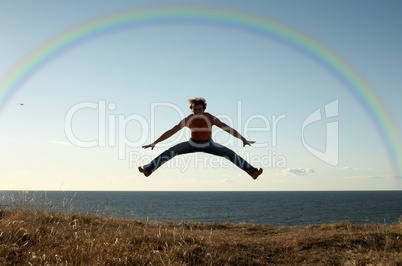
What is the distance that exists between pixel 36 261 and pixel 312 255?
19.6 feet

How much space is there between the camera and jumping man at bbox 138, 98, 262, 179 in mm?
7445

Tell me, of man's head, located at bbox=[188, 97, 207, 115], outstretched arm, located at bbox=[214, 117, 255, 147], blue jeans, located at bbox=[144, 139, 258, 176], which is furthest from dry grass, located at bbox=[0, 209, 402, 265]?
man's head, located at bbox=[188, 97, 207, 115]

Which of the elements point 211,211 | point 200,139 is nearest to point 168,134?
point 200,139

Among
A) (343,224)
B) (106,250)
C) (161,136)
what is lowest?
(343,224)

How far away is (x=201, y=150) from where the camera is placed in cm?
762

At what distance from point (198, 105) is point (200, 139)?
796mm

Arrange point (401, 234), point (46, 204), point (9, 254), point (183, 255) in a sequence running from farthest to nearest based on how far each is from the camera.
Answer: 1. point (46, 204)
2. point (401, 234)
3. point (183, 255)
4. point (9, 254)

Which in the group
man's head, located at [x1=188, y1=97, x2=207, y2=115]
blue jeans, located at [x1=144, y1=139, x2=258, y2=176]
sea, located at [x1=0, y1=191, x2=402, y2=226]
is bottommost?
sea, located at [x1=0, y1=191, x2=402, y2=226]

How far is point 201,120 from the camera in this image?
7.54m

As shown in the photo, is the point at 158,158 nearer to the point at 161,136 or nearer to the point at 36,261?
the point at 161,136

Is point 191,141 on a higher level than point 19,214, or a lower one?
higher

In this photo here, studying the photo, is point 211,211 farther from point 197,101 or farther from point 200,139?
point 197,101

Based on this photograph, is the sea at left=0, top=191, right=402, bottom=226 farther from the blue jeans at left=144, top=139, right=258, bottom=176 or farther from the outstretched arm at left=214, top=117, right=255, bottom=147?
the outstretched arm at left=214, top=117, right=255, bottom=147

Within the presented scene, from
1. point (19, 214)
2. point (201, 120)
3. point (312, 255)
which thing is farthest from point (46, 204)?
point (312, 255)
